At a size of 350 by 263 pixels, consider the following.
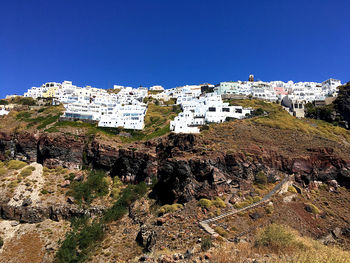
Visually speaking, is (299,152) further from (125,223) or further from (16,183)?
(16,183)

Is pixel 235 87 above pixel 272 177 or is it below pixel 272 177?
above

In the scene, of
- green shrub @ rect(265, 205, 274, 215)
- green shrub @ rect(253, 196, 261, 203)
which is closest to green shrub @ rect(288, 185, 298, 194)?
green shrub @ rect(253, 196, 261, 203)

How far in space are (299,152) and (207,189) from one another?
1886 centimetres

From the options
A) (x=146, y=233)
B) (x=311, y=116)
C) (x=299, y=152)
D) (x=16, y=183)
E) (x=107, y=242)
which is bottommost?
(x=107, y=242)

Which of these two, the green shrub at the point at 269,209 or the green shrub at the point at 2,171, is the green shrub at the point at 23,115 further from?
the green shrub at the point at 269,209

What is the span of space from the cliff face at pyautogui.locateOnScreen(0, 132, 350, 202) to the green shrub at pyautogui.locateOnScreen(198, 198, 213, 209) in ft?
3.96

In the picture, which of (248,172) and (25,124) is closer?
(248,172)

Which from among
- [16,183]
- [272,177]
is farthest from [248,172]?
[16,183]

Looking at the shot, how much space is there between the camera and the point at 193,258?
1509 cm

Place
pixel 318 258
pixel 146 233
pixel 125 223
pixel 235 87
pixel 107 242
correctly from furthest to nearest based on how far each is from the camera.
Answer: pixel 235 87, pixel 125 223, pixel 107 242, pixel 146 233, pixel 318 258

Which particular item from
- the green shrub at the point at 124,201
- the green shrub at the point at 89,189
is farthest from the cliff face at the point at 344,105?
the green shrub at the point at 89,189

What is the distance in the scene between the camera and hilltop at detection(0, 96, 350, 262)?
20.5 meters

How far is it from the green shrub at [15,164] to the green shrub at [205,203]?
35.9 metres

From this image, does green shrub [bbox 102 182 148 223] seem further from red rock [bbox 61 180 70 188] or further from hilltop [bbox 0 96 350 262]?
red rock [bbox 61 180 70 188]
